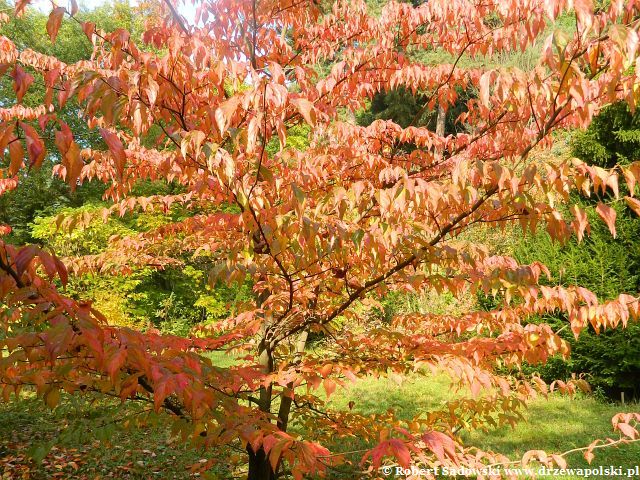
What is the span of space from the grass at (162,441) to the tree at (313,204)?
1797 millimetres

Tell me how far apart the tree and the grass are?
1.80m

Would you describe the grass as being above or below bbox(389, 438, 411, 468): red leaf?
below

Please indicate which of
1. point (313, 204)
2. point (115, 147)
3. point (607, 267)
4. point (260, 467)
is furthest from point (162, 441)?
point (607, 267)

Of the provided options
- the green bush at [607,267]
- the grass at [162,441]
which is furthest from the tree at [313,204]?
the green bush at [607,267]

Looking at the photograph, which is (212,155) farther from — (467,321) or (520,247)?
(520,247)

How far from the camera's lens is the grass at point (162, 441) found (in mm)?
4836

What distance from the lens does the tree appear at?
1530mm

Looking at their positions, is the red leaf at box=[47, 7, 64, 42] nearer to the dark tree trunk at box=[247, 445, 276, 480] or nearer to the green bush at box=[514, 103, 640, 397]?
the dark tree trunk at box=[247, 445, 276, 480]

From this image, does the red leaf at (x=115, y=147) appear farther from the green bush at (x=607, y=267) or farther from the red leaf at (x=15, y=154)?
the green bush at (x=607, y=267)

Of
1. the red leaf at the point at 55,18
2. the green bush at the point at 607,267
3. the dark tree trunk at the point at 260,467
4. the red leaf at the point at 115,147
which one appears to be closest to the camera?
the red leaf at the point at 115,147

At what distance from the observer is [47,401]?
1.50m

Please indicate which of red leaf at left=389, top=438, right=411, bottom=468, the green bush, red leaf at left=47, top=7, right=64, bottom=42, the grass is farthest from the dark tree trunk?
the green bush

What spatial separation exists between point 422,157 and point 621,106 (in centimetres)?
565

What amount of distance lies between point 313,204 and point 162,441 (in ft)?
14.4
